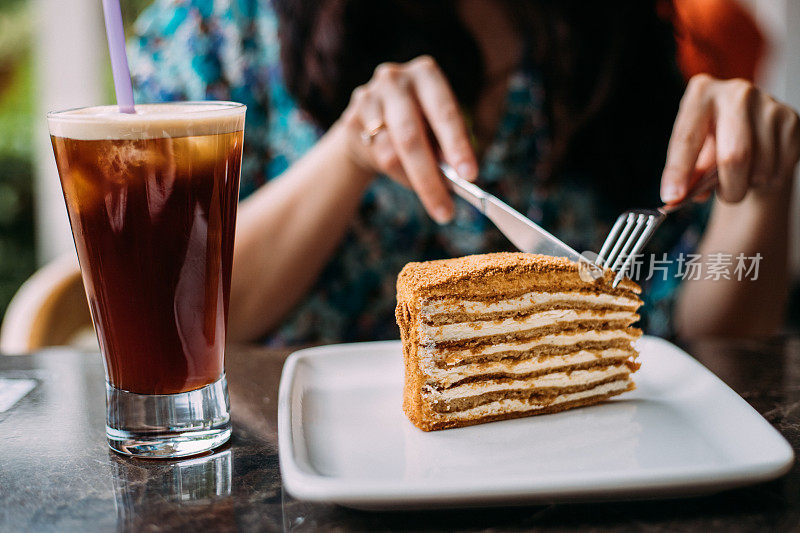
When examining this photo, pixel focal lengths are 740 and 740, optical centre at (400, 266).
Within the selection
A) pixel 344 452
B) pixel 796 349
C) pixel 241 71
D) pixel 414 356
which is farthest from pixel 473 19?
pixel 344 452

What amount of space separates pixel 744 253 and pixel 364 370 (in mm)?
1045

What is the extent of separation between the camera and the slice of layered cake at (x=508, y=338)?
895mm

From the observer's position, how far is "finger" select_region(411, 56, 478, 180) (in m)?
1.21

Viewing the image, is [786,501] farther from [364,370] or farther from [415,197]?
[415,197]

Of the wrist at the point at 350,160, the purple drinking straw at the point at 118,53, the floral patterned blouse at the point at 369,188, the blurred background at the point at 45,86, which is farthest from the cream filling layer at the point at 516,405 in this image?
the blurred background at the point at 45,86

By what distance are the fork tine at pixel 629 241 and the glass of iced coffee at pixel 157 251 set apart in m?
0.50

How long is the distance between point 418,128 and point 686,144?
431 mm

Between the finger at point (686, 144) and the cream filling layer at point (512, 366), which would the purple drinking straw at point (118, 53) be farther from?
the finger at point (686, 144)

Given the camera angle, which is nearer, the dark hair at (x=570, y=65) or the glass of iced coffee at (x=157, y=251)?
the glass of iced coffee at (x=157, y=251)

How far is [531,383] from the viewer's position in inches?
37.3

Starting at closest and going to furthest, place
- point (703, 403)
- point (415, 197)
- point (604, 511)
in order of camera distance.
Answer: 1. point (604, 511)
2. point (703, 403)
3. point (415, 197)

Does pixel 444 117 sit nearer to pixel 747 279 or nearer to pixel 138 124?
pixel 138 124

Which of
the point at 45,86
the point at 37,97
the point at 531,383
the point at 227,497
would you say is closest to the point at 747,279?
the point at 531,383

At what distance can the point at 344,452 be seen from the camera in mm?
795
